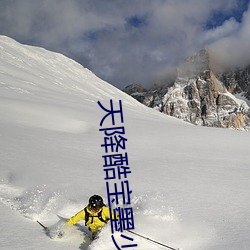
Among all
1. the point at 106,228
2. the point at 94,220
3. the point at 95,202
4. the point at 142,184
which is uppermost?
the point at 142,184

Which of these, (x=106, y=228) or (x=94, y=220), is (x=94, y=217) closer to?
(x=94, y=220)

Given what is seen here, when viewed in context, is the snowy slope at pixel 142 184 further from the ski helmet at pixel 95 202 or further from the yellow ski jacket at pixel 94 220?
the ski helmet at pixel 95 202

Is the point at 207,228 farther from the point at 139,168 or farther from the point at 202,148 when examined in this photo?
the point at 202,148

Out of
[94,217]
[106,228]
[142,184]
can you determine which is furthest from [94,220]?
[142,184]

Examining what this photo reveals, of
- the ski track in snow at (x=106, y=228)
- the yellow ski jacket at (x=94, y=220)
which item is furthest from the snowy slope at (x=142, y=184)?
the yellow ski jacket at (x=94, y=220)

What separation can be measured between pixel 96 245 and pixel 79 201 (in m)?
2.14

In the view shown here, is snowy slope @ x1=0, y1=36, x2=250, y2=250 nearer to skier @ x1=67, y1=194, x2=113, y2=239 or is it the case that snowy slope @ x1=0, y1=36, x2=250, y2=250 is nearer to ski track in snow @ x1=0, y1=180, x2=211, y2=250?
ski track in snow @ x1=0, y1=180, x2=211, y2=250

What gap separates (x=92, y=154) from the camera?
11695 millimetres

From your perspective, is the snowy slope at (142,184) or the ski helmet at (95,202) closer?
the snowy slope at (142,184)

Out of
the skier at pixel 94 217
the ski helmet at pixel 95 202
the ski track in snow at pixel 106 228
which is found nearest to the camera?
the ski track in snow at pixel 106 228

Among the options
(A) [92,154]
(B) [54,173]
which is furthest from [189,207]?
(A) [92,154]

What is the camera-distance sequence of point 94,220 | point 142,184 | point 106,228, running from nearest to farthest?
point 106,228
point 94,220
point 142,184

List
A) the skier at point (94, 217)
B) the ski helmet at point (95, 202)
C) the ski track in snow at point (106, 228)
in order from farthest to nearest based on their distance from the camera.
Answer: the skier at point (94, 217) → the ski helmet at point (95, 202) → the ski track in snow at point (106, 228)

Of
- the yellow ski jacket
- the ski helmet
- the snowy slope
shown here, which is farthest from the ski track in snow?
the ski helmet
